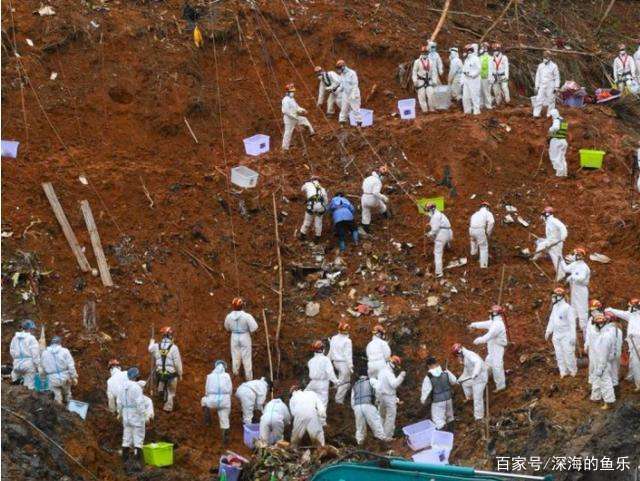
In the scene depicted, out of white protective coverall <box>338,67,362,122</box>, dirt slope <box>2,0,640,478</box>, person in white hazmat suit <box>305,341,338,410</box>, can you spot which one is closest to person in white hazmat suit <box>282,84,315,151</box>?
dirt slope <box>2,0,640,478</box>

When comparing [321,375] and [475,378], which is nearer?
[475,378]

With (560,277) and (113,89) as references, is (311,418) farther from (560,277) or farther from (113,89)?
(113,89)

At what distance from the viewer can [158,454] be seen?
79.2 ft

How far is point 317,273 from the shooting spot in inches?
1111

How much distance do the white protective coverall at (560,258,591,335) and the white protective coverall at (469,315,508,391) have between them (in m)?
1.46

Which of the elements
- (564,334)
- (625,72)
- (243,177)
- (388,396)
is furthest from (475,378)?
(625,72)

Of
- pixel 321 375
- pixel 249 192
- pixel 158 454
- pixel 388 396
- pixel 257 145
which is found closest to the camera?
pixel 158 454

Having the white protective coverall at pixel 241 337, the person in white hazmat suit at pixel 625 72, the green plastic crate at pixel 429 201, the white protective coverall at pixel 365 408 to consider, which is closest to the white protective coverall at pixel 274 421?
the white protective coverall at pixel 365 408

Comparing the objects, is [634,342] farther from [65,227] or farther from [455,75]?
[65,227]

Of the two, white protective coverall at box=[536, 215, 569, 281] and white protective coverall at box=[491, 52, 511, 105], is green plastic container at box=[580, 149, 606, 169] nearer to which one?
white protective coverall at box=[491, 52, 511, 105]

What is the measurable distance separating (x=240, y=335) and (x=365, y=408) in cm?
269

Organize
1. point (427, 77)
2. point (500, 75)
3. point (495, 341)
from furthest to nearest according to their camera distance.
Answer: point (500, 75)
point (427, 77)
point (495, 341)

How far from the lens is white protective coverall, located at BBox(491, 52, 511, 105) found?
102ft

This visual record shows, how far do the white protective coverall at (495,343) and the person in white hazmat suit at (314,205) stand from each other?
4.17 meters
